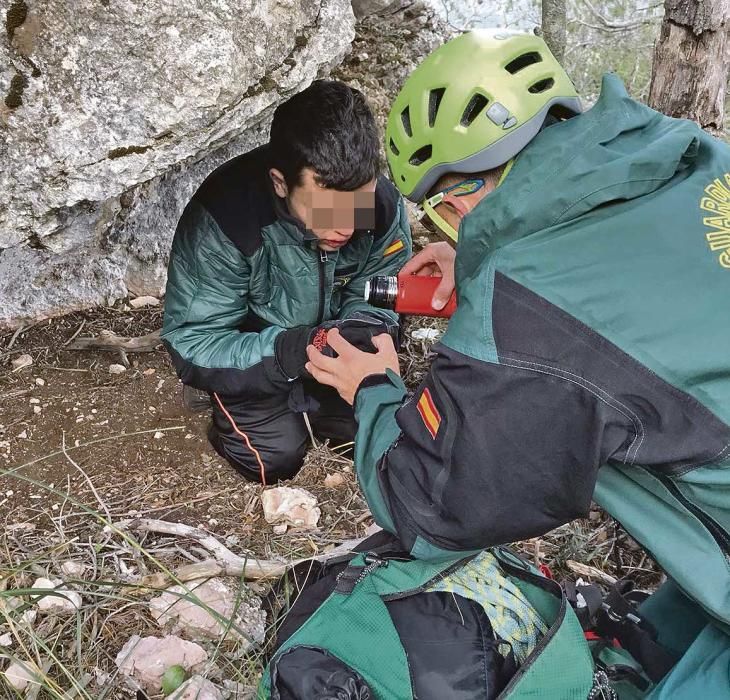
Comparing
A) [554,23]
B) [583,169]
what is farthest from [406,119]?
[554,23]

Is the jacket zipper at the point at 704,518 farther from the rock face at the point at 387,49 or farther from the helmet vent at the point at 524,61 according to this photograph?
the rock face at the point at 387,49

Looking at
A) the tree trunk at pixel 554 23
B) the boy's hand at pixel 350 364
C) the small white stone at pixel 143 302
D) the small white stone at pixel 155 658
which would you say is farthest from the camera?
the tree trunk at pixel 554 23

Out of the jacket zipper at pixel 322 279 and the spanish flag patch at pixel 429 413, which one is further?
the jacket zipper at pixel 322 279

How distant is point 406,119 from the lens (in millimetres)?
1765

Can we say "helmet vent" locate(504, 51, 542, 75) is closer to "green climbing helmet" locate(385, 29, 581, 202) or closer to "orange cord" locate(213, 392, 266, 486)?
"green climbing helmet" locate(385, 29, 581, 202)

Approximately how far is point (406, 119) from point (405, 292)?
29.7 inches

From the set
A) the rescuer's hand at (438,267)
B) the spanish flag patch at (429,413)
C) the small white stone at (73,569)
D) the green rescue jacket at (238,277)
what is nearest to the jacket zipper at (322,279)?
the green rescue jacket at (238,277)

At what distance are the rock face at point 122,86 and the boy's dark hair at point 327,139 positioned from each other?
121 mm

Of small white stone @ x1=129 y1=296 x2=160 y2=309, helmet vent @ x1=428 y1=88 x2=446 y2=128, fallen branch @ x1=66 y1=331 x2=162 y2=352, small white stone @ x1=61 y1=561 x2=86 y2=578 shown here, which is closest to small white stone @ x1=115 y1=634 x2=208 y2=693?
small white stone @ x1=61 y1=561 x2=86 y2=578

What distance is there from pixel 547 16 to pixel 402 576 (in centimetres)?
350

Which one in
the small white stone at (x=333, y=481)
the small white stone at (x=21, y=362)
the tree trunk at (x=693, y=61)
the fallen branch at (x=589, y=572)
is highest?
the tree trunk at (x=693, y=61)

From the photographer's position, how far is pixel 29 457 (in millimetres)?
2803

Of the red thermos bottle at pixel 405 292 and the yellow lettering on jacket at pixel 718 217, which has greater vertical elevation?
the yellow lettering on jacket at pixel 718 217

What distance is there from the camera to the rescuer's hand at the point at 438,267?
2.35 m
